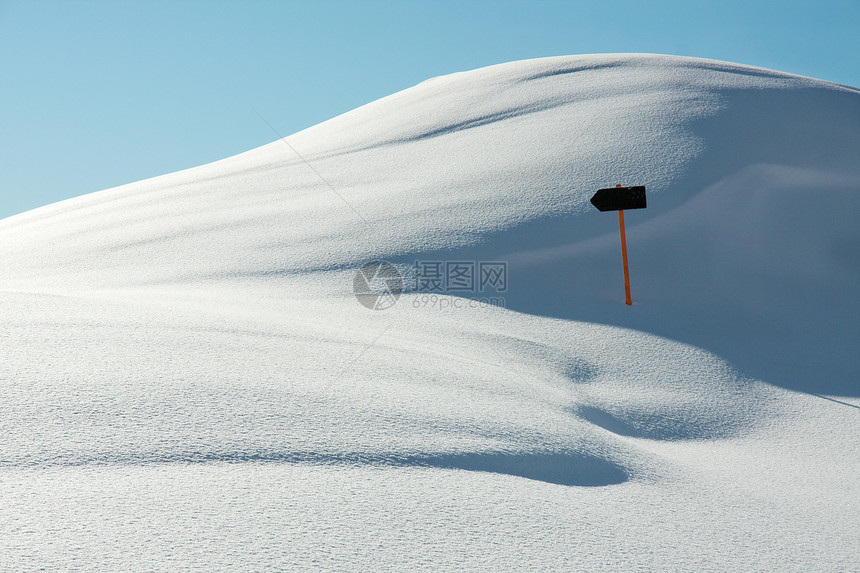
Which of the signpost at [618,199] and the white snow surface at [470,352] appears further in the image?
the signpost at [618,199]

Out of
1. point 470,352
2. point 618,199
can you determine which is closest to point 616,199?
point 618,199

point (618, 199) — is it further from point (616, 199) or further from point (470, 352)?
point (470, 352)

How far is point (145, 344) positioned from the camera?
9.16ft

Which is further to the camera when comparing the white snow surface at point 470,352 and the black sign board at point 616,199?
the black sign board at point 616,199

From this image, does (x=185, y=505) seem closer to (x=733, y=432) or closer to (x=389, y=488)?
(x=389, y=488)

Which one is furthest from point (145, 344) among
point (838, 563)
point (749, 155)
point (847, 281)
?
point (749, 155)

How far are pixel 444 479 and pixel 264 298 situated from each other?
9.05 ft

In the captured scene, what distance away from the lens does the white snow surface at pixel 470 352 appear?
176cm

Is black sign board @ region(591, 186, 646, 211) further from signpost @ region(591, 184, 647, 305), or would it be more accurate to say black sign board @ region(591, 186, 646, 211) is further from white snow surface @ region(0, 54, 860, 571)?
white snow surface @ region(0, 54, 860, 571)

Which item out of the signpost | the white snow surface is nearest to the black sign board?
the signpost

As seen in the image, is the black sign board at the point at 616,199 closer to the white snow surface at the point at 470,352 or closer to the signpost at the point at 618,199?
the signpost at the point at 618,199

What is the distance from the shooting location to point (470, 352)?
11.8 feet

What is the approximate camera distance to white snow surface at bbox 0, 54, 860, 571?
1.76 metres

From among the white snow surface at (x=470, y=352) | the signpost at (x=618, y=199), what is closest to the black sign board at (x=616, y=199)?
the signpost at (x=618, y=199)
